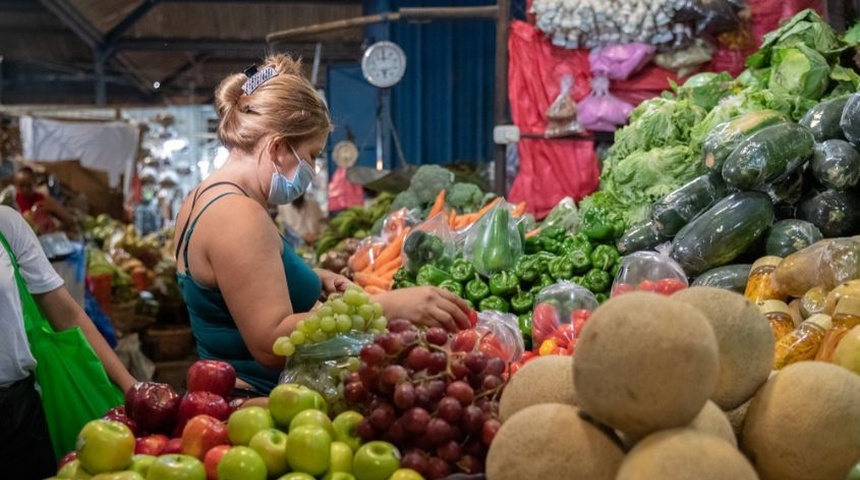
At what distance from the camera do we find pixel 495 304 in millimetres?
3734

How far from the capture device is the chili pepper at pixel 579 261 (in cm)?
382

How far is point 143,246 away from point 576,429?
31.4 ft

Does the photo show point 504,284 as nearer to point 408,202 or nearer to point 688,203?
point 688,203

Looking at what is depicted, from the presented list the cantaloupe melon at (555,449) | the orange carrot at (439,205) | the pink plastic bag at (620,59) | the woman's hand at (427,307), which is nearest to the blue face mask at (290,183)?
the woman's hand at (427,307)

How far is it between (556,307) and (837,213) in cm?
112

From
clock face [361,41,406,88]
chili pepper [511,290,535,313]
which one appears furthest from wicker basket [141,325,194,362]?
chili pepper [511,290,535,313]

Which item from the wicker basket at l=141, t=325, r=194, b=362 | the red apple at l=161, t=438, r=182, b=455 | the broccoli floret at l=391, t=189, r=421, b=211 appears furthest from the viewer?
the wicker basket at l=141, t=325, r=194, b=362

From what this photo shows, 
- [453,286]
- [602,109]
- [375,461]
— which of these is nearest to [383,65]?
[602,109]

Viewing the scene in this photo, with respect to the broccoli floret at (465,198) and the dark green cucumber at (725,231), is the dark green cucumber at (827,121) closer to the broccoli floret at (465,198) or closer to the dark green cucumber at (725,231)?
the dark green cucumber at (725,231)

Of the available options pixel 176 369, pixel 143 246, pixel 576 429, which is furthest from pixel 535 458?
pixel 143 246

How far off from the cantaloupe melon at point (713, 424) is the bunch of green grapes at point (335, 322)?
0.90 meters

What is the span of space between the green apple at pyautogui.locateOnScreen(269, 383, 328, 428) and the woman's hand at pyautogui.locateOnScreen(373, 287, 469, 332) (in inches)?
18.2

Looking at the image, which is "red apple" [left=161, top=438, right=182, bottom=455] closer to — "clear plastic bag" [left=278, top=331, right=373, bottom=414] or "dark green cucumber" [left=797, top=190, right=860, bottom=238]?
"clear plastic bag" [left=278, top=331, right=373, bottom=414]

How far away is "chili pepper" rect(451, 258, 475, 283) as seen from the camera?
3.96 meters
